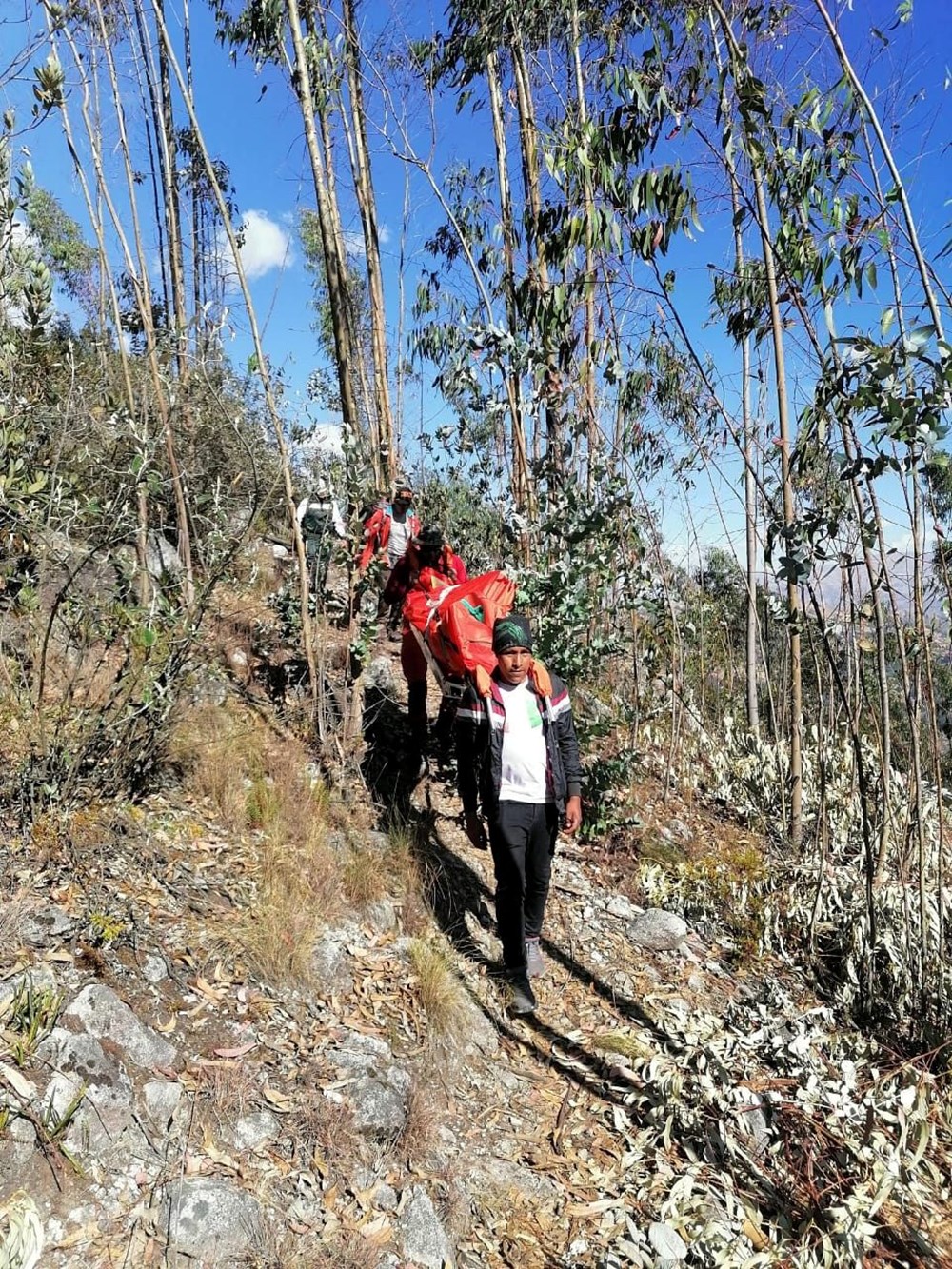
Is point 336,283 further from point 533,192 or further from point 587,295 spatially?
point 587,295

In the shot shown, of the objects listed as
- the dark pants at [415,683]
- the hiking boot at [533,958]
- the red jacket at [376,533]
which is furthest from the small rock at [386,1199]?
the red jacket at [376,533]

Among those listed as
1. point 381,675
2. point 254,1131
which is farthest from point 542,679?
point 381,675

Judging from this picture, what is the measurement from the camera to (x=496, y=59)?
8.21 m

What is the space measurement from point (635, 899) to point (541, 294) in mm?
3523

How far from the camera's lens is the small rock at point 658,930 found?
4.31 metres

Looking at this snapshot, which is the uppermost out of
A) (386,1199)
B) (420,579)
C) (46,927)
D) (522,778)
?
(420,579)

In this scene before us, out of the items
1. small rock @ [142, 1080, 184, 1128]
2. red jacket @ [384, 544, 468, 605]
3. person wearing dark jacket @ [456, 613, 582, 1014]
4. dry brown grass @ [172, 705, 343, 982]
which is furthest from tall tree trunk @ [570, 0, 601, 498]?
small rock @ [142, 1080, 184, 1128]

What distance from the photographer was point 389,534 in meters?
6.41

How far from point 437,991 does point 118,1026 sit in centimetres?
131

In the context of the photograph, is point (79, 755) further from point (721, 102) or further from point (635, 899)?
point (721, 102)

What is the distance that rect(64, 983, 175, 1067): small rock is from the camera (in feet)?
8.17

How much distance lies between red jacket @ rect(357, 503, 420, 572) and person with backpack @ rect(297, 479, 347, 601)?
0.20m

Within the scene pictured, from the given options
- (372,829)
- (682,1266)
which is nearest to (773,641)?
(372,829)

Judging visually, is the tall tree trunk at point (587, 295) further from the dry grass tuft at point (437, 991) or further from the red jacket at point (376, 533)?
the dry grass tuft at point (437, 991)
